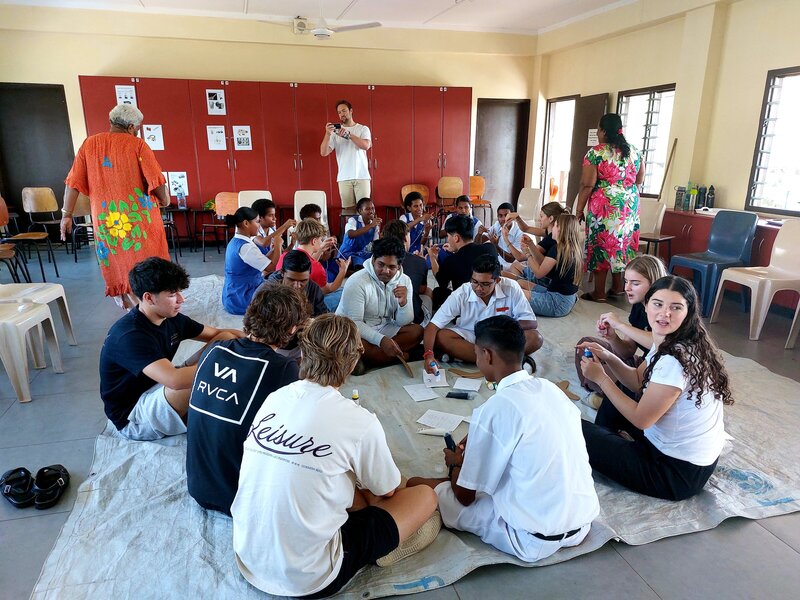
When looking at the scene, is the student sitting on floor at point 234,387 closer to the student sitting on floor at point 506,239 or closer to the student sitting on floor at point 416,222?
the student sitting on floor at point 506,239

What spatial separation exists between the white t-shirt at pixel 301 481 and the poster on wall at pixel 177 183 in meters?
7.26

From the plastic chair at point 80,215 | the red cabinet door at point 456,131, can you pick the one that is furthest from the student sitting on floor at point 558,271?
the plastic chair at point 80,215

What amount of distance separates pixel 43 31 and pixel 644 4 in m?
8.14

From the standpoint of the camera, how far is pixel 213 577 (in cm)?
182

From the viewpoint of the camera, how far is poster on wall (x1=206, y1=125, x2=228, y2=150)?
7.88 metres

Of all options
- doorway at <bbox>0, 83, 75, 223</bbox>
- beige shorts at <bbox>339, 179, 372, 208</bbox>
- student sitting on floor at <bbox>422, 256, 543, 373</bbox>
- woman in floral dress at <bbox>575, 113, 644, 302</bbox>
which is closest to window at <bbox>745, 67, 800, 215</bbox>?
woman in floral dress at <bbox>575, 113, 644, 302</bbox>

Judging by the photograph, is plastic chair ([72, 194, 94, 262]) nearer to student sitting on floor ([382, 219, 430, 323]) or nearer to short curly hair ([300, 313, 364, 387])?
student sitting on floor ([382, 219, 430, 323])

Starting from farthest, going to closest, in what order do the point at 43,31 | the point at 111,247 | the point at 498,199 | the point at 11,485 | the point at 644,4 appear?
the point at 498,199, the point at 43,31, the point at 644,4, the point at 111,247, the point at 11,485

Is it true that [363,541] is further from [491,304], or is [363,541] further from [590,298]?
[590,298]

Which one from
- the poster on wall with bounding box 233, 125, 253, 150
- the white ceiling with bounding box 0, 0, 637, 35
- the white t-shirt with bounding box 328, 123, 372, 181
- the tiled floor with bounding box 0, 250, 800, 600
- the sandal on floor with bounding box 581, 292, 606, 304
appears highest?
the white ceiling with bounding box 0, 0, 637, 35

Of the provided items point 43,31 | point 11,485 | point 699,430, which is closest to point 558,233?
point 699,430

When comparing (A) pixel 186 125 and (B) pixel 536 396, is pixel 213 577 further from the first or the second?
(A) pixel 186 125

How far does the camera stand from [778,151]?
5.49m

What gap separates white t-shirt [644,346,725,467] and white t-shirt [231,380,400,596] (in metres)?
1.15
